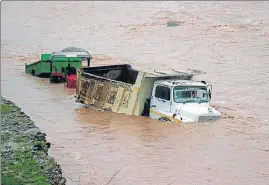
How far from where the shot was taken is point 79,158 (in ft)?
43.8

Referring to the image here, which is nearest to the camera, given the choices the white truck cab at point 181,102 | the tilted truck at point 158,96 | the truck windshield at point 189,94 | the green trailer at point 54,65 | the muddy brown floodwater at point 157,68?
the muddy brown floodwater at point 157,68

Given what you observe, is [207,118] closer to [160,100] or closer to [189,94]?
[189,94]

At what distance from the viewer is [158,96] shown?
16359mm

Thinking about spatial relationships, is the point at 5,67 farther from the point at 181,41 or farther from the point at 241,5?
the point at 241,5

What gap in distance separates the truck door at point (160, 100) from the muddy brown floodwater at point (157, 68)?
41cm

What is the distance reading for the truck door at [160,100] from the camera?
16.1 metres

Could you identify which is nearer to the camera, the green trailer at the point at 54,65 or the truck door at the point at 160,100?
the truck door at the point at 160,100

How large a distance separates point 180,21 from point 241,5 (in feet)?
16.1

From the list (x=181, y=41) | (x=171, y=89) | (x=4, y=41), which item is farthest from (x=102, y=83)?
(x=4, y=41)

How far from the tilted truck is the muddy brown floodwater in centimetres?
31

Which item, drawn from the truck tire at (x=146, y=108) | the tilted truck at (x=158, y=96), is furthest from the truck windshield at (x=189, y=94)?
the truck tire at (x=146, y=108)

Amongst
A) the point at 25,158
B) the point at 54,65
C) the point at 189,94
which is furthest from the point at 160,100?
the point at 54,65

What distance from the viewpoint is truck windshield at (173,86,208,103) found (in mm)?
15984

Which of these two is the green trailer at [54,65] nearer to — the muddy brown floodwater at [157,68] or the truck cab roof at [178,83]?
the muddy brown floodwater at [157,68]
